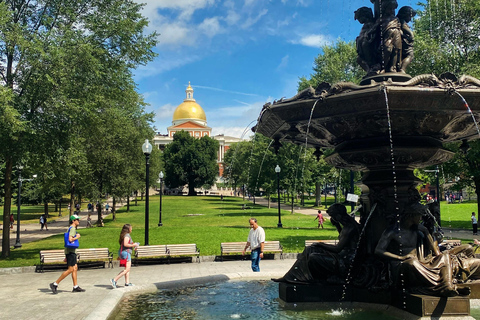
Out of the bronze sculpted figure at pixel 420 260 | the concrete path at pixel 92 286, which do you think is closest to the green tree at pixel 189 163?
the concrete path at pixel 92 286

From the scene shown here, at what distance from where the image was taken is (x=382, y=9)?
7680mm

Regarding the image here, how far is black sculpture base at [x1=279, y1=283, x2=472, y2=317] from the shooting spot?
5.91 metres

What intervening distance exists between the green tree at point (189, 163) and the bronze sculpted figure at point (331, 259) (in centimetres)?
8260

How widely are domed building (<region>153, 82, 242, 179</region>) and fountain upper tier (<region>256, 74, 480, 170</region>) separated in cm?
12724

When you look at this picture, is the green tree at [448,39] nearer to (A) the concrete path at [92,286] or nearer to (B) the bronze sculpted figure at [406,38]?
(A) the concrete path at [92,286]

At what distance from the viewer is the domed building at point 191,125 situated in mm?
135625

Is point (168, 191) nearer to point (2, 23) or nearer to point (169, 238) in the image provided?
point (169, 238)

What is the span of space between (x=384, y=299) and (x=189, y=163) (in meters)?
83.9

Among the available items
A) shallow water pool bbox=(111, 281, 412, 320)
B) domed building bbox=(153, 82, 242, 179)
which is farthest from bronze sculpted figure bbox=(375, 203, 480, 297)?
domed building bbox=(153, 82, 242, 179)

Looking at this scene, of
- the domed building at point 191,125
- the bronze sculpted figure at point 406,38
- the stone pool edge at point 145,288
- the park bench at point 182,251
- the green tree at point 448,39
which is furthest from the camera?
the domed building at point 191,125

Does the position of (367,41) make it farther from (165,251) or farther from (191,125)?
(191,125)

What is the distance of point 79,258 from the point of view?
45.3 ft

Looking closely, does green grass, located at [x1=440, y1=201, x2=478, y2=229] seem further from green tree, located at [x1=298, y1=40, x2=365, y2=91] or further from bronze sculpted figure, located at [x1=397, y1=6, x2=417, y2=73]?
bronze sculpted figure, located at [x1=397, y1=6, x2=417, y2=73]

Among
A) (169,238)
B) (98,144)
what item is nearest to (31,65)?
(169,238)
